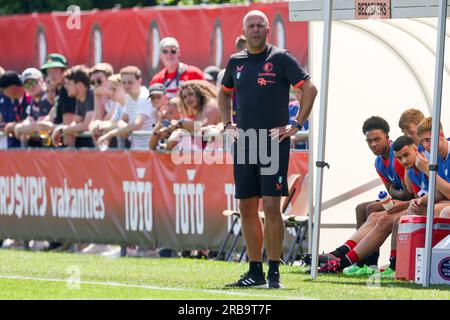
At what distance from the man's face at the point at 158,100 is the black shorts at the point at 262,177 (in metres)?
5.55

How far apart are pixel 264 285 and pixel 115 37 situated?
1016 centimetres

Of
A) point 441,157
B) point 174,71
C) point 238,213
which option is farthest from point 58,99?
point 441,157

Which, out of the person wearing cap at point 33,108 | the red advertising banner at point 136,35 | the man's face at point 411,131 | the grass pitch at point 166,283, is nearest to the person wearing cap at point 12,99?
the person wearing cap at point 33,108

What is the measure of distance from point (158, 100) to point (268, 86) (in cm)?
581

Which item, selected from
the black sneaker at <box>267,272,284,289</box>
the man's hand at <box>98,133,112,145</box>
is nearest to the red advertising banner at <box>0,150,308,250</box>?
the man's hand at <box>98,133,112,145</box>

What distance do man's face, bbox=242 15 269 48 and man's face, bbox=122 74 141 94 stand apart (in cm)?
613

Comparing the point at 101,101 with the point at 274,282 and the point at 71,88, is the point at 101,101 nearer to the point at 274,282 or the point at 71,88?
the point at 71,88

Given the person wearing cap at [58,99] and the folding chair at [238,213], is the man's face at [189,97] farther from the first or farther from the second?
the person wearing cap at [58,99]

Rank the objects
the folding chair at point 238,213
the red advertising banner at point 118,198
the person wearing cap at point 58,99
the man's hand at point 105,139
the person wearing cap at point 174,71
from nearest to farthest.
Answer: the folding chair at point 238,213
the red advertising banner at point 118,198
the person wearing cap at point 174,71
the man's hand at point 105,139
the person wearing cap at point 58,99

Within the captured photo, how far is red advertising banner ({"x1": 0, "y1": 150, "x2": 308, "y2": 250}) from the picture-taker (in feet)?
55.5

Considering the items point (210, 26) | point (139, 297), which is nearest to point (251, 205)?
point (139, 297)

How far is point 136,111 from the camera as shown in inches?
711

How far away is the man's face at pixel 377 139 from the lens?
1435 centimetres

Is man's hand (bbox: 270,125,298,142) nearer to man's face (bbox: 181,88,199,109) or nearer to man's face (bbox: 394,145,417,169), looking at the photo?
man's face (bbox: 394,145,417,169)
